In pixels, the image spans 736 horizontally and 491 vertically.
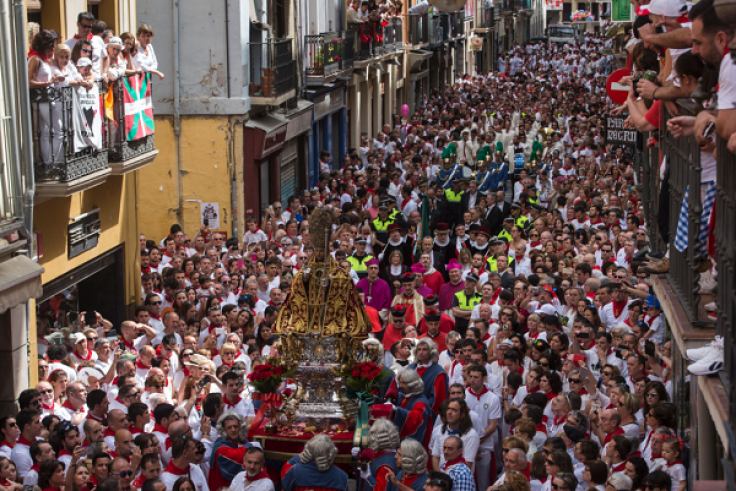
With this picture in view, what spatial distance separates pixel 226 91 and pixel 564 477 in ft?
43.8

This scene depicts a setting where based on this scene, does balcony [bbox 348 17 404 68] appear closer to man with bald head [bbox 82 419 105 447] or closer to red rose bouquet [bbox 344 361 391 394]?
red rose bouquet [bbox 344 361 391 394]

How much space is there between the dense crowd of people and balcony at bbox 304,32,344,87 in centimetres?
592

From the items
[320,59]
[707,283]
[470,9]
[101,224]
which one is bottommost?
[101,224]

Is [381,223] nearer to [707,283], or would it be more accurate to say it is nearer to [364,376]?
[364,376]

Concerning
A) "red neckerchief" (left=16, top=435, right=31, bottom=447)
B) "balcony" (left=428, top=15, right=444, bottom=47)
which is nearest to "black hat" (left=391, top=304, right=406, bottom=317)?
"red neckerchief" (left=16, top=435, right=31, bottom=447)

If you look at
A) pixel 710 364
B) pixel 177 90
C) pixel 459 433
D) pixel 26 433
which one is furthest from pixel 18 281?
pixel 177 90

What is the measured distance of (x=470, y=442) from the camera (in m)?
8.94

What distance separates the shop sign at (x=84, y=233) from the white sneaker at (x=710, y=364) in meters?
8.75

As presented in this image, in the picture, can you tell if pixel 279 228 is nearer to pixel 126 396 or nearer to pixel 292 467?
pixel 126 396

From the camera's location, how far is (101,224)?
14180 millimetres

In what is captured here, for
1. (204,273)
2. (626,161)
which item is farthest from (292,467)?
(626,161)

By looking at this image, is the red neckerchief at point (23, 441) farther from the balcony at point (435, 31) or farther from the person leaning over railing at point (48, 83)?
the balcony at point (435, 31)

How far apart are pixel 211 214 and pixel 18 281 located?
923 cm

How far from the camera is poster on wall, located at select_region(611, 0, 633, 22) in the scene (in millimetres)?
26344
